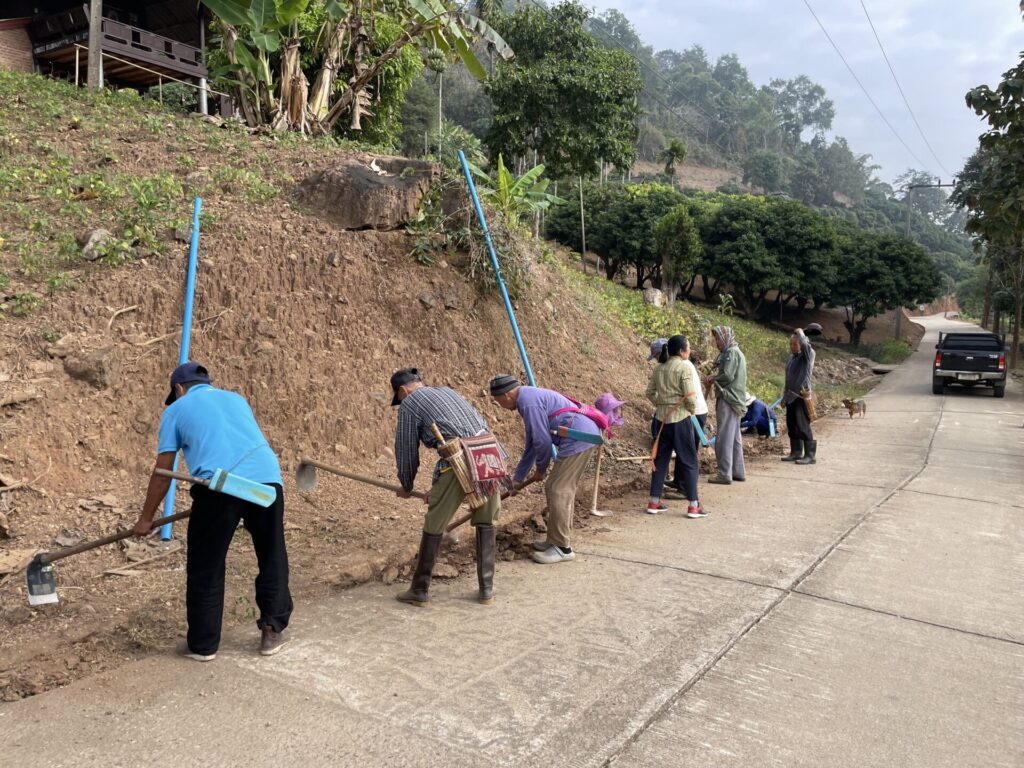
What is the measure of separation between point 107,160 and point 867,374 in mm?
28281

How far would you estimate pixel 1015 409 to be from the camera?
699 inches

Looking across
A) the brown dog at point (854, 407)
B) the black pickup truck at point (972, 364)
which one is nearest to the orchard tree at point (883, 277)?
the black pickup truck at point (972, 364)

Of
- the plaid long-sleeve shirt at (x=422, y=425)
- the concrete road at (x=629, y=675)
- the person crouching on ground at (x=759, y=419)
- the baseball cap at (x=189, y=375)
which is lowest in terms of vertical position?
the concrete road at (x=629, y=675)

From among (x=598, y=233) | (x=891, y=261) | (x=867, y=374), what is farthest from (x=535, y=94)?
(x=891, y=261)

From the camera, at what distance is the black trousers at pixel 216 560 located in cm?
402

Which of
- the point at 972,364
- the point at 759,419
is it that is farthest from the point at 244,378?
the point at 972,364

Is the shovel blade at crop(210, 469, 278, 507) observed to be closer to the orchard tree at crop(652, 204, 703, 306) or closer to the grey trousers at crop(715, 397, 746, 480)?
the grey trousers at crop(715, 397, 746, 480)

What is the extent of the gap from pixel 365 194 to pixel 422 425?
511 cm

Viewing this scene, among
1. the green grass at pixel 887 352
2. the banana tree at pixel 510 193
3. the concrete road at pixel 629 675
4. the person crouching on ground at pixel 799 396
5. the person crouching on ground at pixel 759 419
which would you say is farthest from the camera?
the green grass at pixel 887 352

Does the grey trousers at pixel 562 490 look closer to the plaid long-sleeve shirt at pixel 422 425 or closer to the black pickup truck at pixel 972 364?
the plaid long-sleeve shirt at pixel 422 425

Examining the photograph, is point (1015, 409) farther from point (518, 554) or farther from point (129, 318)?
point (129, 318)

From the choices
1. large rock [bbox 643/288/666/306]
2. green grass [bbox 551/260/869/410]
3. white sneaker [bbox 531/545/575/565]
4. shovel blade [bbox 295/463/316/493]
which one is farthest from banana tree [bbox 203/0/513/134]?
large rock [bbox 643/288/666/306]

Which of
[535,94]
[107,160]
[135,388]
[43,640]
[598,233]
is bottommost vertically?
[43,640]

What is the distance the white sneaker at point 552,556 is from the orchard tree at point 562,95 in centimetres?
2242
